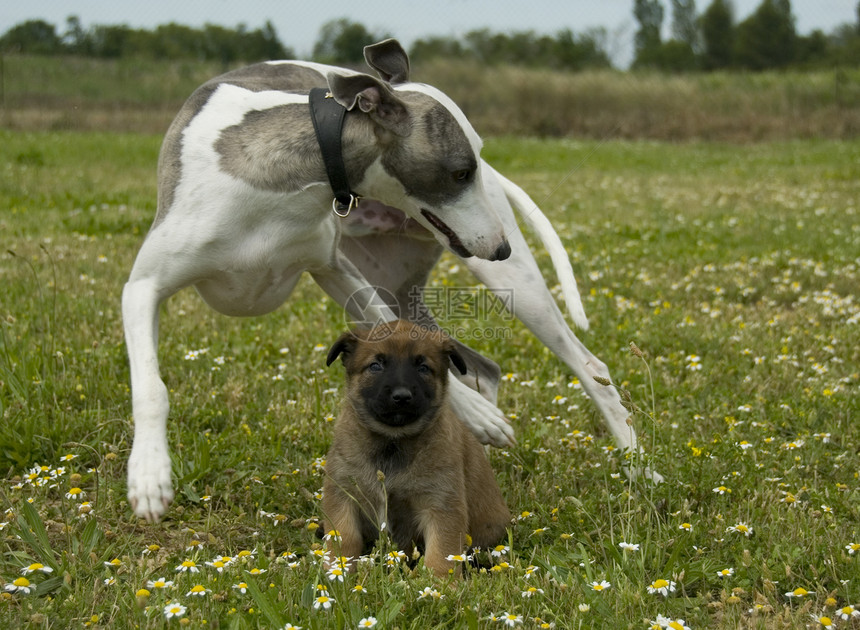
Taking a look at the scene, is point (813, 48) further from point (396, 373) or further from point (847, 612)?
point (847, 612)

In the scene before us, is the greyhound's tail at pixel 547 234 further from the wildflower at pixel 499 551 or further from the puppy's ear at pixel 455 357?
the wildflower at pixel 499 551

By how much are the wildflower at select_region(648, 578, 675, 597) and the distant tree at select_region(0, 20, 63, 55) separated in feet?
55.9

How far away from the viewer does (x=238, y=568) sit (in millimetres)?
2861

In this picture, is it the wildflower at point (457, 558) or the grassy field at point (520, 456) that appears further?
the wildflower at point (457, 558)

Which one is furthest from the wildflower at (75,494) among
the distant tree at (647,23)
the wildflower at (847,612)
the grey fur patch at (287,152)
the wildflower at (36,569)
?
the distant tree at (647,23)

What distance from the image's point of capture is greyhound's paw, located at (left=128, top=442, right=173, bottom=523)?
3.07 m

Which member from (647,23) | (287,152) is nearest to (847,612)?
(287,152)

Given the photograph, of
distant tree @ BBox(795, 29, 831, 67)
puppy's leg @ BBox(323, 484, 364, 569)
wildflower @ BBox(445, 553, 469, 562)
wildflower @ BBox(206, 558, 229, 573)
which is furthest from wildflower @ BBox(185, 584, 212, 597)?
distant tree @ BBox(795, 29, 831, 67)

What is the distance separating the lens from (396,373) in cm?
338

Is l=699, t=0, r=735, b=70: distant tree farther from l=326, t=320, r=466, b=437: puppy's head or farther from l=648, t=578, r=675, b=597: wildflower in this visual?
l=648, t=578, r=675, b=597: wildflower

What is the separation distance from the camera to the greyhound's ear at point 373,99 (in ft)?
11.0

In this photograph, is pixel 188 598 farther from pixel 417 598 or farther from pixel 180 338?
pixel 180 338

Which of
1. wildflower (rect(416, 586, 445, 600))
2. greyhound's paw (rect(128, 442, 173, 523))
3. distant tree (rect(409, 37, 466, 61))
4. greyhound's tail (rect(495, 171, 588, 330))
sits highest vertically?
distant tree (rect(409, 37, 466, 61))

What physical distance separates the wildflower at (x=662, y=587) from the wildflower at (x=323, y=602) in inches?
35.6
